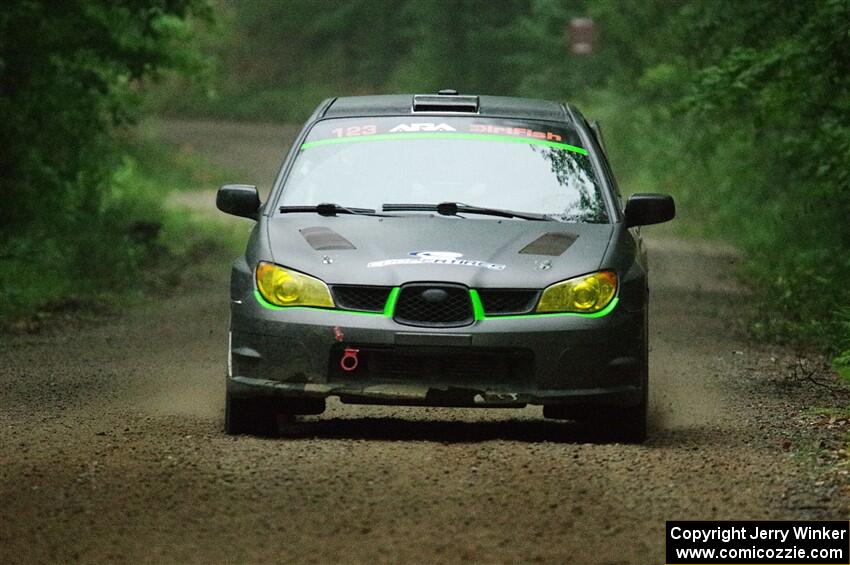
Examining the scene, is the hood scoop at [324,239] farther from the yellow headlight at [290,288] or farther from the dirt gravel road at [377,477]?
the dirt gravel road at [377,477]

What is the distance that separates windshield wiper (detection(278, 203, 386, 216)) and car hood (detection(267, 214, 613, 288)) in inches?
2.4

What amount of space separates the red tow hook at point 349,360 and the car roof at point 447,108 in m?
2.04

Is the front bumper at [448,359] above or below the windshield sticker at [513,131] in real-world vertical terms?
below

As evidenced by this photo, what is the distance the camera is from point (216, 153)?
1630 inches

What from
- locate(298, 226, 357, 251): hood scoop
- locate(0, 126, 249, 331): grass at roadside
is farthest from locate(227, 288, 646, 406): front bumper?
locate(0, 126, 249, 331): grass at roadside

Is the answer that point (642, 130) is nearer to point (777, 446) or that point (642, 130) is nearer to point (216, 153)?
point (216, 153)

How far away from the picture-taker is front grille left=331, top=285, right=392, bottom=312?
7969mm

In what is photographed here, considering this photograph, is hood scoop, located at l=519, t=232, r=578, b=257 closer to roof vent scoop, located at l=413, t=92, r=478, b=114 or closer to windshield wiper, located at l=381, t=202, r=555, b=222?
windshield wiper, located at l=381, t=202, r=555, b=222

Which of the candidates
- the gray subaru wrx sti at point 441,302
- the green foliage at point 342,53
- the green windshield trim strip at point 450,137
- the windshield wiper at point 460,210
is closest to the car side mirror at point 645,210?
the gray subaru wrx sti at point 441,302

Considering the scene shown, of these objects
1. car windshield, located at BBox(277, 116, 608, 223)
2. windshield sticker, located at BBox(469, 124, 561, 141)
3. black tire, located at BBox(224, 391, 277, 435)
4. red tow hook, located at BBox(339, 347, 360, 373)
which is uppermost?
windshield sticker, located at BBox(469, 124, 561, 141)

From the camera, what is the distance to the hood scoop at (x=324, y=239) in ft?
27.0

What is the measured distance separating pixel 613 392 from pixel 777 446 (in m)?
0.91

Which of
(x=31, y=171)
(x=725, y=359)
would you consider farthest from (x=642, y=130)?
(x=725, y=359)

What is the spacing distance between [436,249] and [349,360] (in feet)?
2.30
